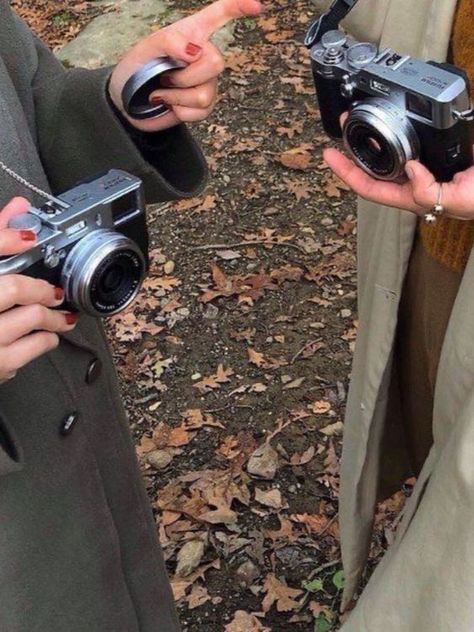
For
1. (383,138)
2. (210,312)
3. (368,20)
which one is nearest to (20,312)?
(383,138)

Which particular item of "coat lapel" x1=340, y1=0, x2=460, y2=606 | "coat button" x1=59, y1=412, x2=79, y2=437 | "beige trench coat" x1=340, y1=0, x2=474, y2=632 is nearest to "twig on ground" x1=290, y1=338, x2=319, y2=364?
"coat lapel" x1=340, y1=0, x2=460, y2=606

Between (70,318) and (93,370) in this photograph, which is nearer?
(70,318)

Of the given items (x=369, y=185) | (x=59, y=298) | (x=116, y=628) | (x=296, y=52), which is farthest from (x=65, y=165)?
(x=296, y=52)

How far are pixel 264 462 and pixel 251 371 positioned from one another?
1.84 ft

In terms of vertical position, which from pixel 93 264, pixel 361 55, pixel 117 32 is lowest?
pixel 117 32

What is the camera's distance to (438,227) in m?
1.70

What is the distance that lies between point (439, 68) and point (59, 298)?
79cm

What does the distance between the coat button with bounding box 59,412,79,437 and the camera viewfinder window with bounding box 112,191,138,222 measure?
408 mm

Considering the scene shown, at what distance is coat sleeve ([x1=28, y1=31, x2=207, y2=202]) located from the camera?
5.67ft

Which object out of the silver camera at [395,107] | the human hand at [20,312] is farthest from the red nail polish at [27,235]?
the silver camera at [395,107]

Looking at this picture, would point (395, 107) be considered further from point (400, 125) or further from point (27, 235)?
point (27, 235)

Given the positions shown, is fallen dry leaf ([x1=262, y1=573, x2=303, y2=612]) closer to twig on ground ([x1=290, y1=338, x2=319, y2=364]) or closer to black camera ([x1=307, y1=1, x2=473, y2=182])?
twig on ground ([x1=290, y1=338, x2=319, y2=364])

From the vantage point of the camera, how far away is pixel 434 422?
68.9 inches

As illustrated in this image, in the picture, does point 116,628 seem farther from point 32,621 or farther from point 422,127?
point 422,127
